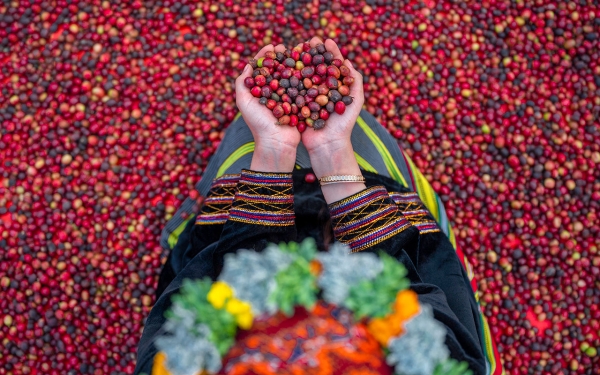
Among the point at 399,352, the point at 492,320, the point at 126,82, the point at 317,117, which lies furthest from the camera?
the point at 126,82

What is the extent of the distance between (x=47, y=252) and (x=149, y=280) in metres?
0.53

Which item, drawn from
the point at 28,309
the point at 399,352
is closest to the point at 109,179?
the point at 28,309

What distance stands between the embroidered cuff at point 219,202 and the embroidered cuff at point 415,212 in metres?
0.55

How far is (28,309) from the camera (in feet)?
7.60

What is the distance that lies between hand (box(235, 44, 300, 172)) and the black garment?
196 millimetres

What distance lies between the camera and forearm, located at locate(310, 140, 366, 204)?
1434mm

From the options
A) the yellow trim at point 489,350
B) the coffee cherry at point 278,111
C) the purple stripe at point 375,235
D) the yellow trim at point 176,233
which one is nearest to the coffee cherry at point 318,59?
the coffee cherry at point 278,111

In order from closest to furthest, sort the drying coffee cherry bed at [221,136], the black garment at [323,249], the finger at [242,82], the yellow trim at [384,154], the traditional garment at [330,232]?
1. the black garment at [323,249]
2. the traditional garment at [330,232]
3. the finger at [242,82]
4. the yellow trim at [384,154]
5. the drying coffee cherry bed at [221,136]

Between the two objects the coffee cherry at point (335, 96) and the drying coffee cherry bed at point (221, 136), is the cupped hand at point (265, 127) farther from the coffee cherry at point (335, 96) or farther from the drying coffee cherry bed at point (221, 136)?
the drying coffee cherry bed at point (221, 136)

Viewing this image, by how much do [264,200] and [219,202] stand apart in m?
0.27

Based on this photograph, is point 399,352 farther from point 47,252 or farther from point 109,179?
point 47,252

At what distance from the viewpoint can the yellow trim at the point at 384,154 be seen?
1.86m

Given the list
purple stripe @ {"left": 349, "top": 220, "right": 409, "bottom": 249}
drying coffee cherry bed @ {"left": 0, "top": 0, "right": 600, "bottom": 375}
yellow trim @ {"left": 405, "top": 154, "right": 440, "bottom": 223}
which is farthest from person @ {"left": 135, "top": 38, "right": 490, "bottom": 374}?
drying coffee cherry bed @ {"left": 0, "top": 0, "right": 600, "bottom": 375}

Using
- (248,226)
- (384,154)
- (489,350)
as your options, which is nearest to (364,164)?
(384,154)
